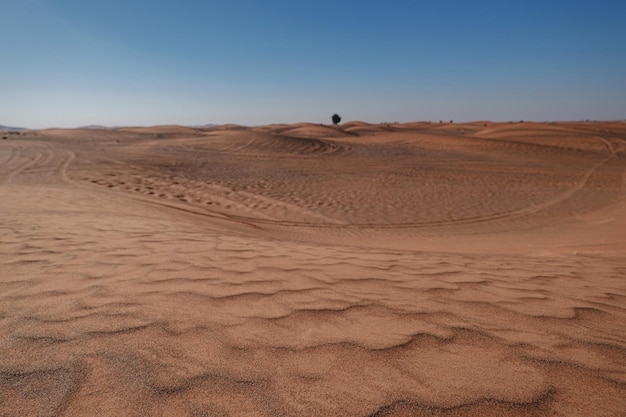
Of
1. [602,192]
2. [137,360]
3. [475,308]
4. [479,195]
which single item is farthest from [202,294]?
[602,192]

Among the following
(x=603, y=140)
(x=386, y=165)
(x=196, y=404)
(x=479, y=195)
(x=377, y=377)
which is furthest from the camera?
(x=603, y=140)

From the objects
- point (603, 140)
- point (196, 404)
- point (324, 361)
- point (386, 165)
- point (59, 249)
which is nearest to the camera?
point (196, 404)

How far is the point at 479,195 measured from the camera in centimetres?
1142

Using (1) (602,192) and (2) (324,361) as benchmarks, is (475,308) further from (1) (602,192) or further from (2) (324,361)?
(1) (602,192)

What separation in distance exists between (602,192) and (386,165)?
27.6ft

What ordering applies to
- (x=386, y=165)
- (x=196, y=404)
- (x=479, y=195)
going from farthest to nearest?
(x=386, y=165), (x=479, y=195), (x=196, y=404)

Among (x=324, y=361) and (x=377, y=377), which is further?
(x=324, y=361)

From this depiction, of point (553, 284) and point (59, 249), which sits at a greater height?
point (59, 249)

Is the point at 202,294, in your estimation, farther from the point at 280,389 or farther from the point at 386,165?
the point at 386,165

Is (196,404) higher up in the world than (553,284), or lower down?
higher up

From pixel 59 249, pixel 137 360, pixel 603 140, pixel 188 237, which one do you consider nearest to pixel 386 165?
pixel 188 237

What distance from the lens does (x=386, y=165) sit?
1742 cm

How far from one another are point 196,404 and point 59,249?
9.58 feet

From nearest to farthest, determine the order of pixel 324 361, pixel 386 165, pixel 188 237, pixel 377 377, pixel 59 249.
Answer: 1. pixel 377 377
2. pixel 324 361
3. pixel 59 249
4. pixel 188 237
5. pixel 386 165
